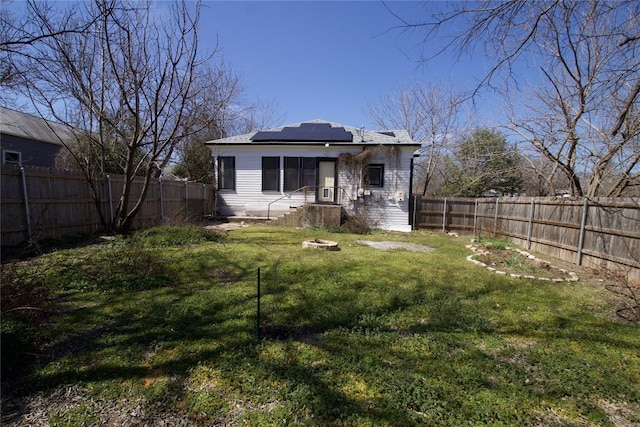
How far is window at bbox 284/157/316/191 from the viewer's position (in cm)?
1366

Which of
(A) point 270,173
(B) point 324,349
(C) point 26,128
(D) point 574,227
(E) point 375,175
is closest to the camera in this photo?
(B) point 324,349

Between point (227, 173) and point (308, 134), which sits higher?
point (308, 134)

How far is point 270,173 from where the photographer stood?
14.0 metres

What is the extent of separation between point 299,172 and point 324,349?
37.0 feet

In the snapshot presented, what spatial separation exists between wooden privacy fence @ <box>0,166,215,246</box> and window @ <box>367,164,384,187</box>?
8043 millimetres

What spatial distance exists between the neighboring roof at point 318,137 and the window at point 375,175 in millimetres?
1052

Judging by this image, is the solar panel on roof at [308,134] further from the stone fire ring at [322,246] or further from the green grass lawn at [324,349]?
the green grass lawn at [324,349]

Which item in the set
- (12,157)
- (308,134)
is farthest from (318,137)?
(12,157)

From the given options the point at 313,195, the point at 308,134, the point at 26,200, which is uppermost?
the point at 308,134

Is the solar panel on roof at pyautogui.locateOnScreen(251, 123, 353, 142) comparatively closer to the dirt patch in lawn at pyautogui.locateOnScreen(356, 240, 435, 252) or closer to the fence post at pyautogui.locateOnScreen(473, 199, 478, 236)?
the dirt patch in lawn at pyautogui.locateOnScreen(356, 240, 435, 252)

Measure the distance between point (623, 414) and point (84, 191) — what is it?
35.8ft

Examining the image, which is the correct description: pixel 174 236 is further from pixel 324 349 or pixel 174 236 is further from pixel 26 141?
pixel 26 141

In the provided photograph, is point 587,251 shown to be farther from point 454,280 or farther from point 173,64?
point 173,64

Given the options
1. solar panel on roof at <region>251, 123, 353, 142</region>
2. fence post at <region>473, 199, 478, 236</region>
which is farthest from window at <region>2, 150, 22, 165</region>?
fence post at <region>473, 199, 478, 236</region>
